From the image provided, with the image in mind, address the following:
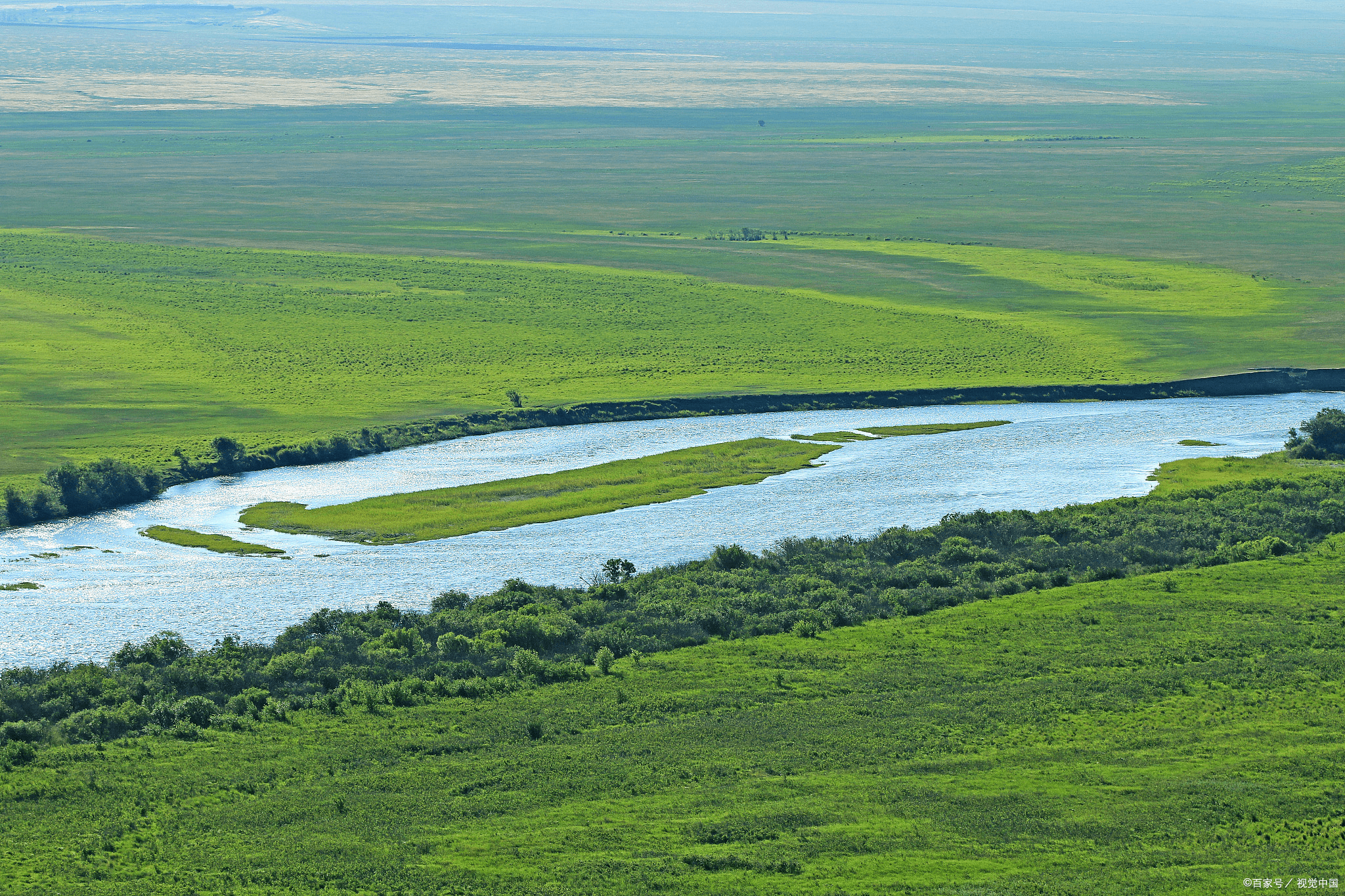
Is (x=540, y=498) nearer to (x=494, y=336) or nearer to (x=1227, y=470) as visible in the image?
(x=1227, y=470)

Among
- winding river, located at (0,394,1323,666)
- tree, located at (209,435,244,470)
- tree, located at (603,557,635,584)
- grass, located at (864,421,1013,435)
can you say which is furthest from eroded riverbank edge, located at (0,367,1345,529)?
tree, located at (603,557,635,584)

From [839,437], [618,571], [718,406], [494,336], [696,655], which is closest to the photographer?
[696,655]

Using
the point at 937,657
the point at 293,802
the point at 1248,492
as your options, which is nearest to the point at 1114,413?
the point at 1248,492

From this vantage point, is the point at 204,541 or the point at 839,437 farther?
the point at 839,437

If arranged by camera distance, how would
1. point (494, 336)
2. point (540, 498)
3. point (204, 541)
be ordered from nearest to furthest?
point (204, 541) < point (540, 498) < point (494, 336)

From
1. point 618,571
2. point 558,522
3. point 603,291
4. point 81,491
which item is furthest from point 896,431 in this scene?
point 603,291

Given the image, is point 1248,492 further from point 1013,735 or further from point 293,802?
point 293,802

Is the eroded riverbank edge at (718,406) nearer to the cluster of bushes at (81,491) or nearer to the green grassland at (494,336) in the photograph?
the green grassland at (494,336)
